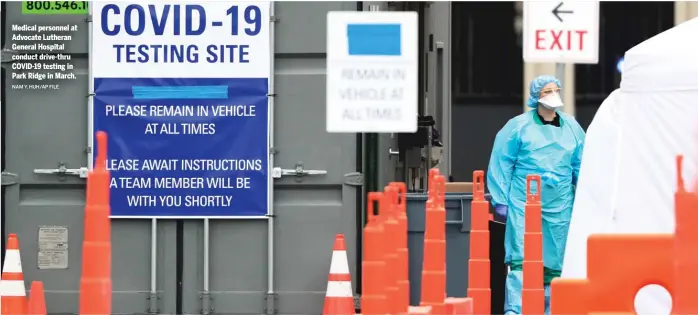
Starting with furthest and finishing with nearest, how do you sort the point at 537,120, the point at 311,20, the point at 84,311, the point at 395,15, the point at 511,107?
the point at 511,107, the point at 537,120, the point at 311,20, the point at 395,15, the point at 84,311

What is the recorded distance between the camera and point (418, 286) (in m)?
12.8

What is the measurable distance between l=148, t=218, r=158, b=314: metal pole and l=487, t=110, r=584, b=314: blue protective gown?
8.20 feet

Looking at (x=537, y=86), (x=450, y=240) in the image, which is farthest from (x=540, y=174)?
(x=450, y=240)

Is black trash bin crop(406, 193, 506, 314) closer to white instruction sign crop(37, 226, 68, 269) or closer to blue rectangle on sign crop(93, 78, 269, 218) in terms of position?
blue rectangle on sign crop(93, 78, 269, 218)

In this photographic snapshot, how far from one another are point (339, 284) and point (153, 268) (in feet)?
4.48

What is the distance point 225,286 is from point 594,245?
3964mm

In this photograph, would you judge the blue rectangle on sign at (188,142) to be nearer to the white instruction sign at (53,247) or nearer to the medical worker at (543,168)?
the white instruction sign at (53,247)

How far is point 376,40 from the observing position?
8789 millimetres

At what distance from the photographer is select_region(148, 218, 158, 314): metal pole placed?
490 inches

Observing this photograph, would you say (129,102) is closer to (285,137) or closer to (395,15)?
(285,137)

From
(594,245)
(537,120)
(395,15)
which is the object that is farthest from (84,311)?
(537,120)

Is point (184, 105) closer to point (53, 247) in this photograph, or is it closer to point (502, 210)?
point (53, 247)

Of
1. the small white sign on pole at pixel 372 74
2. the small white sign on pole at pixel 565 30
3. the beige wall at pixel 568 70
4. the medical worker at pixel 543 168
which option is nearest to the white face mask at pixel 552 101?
the medical worker at pixel 543 168

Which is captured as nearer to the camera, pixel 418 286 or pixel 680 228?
pixel 680 228
